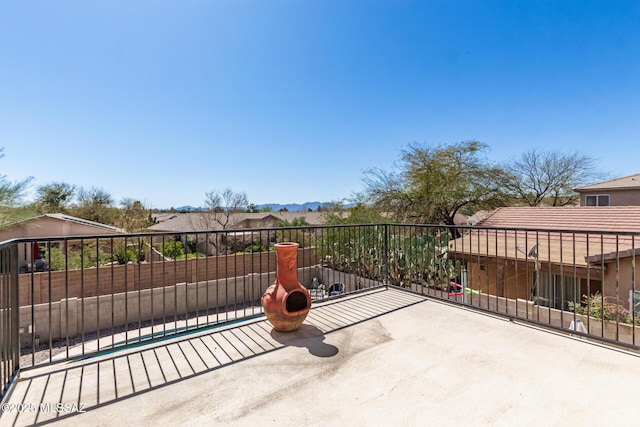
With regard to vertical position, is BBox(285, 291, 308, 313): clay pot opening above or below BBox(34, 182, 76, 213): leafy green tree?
below

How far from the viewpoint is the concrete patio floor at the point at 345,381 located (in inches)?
61.7

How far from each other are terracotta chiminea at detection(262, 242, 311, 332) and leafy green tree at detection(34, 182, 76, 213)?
84.4ft

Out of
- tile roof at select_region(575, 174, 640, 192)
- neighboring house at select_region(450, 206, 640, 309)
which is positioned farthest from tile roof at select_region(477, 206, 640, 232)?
tile roof at select_region(575, 174, 640, 192)

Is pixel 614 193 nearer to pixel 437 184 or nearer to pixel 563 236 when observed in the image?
pixel 437 184

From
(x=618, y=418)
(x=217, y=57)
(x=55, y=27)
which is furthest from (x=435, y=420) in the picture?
(x=55, y=27)

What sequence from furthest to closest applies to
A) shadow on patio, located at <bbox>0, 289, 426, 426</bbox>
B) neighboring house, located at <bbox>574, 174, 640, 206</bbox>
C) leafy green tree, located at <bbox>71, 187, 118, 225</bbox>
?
leafy green tree, located at <bbox>71, 187, 118, 225</bbox>
neighboring house, located at <bbox>574, 174, 640, 206</bbox>
shadow on patio, located at <bbox>0, 289, 426, 426</bbox>

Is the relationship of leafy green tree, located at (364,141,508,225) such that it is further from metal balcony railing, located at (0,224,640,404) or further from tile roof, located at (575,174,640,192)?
tile roof, located at (575,174,640,192)

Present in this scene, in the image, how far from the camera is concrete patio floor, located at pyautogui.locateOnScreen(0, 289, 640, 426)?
61.7 inches

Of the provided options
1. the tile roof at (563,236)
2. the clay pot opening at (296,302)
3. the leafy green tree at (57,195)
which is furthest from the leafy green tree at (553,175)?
the leafy green tree at (57,195)

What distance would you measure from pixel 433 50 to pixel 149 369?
10.9 metres

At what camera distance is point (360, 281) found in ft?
18.9

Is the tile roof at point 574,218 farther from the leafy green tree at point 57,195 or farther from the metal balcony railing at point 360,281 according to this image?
the leafy green tree at point 57,195

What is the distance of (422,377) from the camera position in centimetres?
194

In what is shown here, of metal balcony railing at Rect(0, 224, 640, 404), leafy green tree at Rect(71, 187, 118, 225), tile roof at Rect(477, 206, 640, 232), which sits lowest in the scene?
metal balcony railing at Rect(0, 224, 640, 404)
